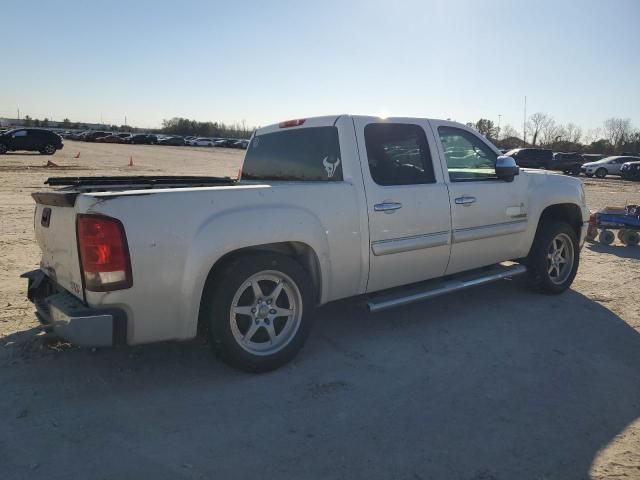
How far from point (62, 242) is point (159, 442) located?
1443 millimetres

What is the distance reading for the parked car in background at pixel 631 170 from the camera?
29609mm

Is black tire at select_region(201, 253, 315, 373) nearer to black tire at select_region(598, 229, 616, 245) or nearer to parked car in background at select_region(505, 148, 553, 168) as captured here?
black tire at select_region(598, 229, 616, 245)

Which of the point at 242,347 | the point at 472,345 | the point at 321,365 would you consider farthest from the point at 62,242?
the point at 472,345

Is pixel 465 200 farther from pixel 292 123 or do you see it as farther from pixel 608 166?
pixel 608 166

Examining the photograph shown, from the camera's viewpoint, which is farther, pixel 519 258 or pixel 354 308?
pixel 519 258

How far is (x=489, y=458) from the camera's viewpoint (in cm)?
264

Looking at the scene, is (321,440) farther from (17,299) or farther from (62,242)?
(17,299)

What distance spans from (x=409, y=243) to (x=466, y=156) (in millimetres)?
1296

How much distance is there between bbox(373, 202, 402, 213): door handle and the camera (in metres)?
3.97

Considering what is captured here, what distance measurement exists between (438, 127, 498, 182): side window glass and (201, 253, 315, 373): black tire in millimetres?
1915

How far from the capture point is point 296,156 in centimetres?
441

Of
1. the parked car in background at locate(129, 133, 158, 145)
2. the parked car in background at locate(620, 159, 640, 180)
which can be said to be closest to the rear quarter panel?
the parked car in background at locate(620, 159, 640, 180)

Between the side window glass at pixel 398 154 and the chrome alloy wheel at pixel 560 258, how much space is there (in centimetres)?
205

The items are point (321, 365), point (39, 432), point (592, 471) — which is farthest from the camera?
point (321, 365)
